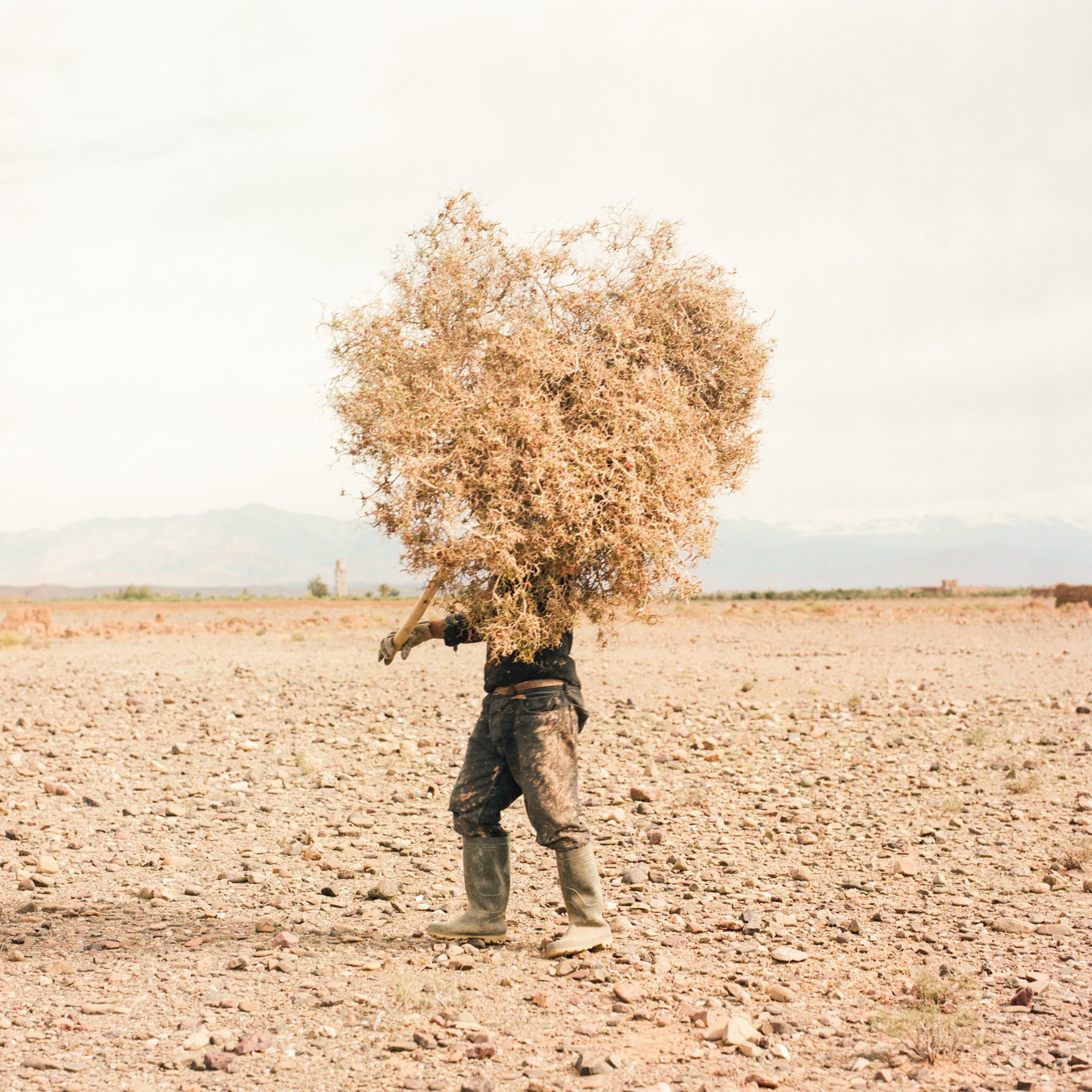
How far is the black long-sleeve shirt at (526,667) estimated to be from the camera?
195 inches

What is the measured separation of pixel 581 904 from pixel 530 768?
79cm

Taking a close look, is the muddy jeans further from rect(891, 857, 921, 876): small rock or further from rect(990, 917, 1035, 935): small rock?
rect(891, 857, 921, 876): small rock

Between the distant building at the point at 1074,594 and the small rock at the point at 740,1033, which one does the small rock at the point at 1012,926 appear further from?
the distant building at the point at 1074,594

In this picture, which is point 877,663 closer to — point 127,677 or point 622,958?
point 127,677

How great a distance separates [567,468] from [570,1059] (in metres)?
2.45

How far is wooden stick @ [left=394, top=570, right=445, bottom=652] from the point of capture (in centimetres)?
481

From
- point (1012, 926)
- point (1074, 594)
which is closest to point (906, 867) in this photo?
point (1012, 926)

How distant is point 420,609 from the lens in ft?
16.8

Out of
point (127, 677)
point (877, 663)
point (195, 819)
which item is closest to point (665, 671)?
point (877, 663)

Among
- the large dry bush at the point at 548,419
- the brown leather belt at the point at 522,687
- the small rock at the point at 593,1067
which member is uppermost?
the large dry bush at the point at 548,419

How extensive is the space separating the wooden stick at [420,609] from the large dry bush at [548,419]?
7 centimetres

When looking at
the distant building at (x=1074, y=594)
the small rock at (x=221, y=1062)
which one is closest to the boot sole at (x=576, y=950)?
the small rock at (x=221, y=1062)

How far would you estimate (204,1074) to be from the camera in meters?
3.74

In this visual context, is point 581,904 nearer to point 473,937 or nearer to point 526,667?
point 473,937
